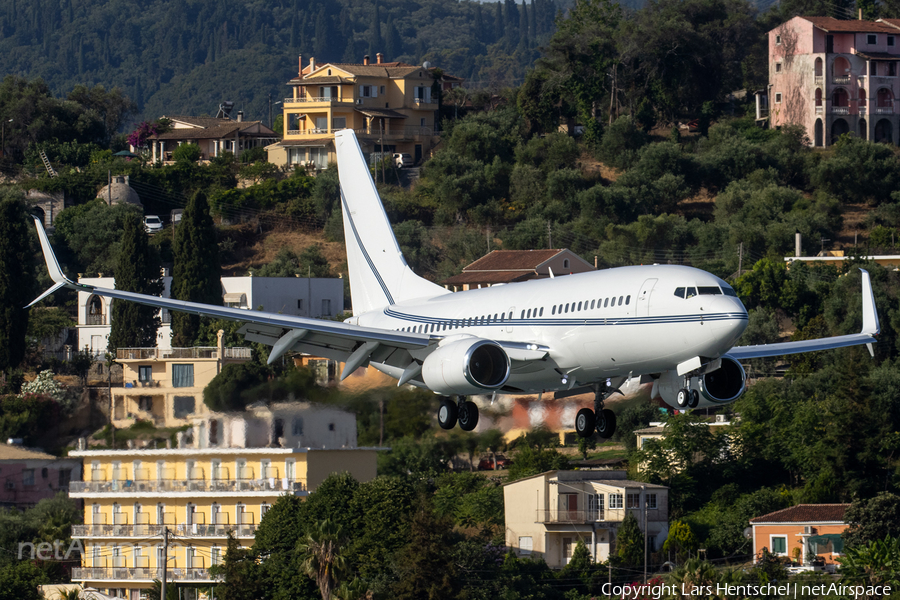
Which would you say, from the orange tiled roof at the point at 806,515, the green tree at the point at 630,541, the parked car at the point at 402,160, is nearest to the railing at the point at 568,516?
the green tree at the point at 630,541

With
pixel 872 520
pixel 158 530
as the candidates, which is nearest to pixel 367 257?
pixel 158 530

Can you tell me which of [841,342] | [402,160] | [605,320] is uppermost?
[402,160]

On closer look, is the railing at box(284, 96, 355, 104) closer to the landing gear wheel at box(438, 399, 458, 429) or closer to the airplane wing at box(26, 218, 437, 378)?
the airplane wing at box(26, 218, 437, 378)

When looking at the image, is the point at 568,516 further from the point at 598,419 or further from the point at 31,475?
the point at 598,419

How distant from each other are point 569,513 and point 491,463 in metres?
11.4

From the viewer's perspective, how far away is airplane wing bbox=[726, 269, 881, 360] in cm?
3898

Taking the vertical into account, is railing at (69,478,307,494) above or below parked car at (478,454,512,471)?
below

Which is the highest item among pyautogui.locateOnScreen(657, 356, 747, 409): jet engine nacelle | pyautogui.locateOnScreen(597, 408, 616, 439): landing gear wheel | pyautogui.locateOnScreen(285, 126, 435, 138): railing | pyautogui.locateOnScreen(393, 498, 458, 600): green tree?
pyautogui.locateOnScreen(285, 126, 435, 138): railing

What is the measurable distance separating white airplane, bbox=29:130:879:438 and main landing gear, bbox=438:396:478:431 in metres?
0.04

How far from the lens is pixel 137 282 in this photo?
116125mm

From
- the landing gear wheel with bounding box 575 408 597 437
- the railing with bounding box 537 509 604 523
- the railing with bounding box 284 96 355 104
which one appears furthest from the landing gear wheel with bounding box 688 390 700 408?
the railing with bounding box 284 96 355 104

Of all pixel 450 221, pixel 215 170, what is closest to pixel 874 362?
pixel 450 221

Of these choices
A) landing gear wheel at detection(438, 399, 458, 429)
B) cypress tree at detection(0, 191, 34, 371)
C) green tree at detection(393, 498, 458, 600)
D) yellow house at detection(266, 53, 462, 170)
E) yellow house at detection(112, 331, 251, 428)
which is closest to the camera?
landing gear wheel at detection(438, 399, 458, 429)

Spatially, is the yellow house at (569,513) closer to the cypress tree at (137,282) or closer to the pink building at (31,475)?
the pink building at (31,475)
